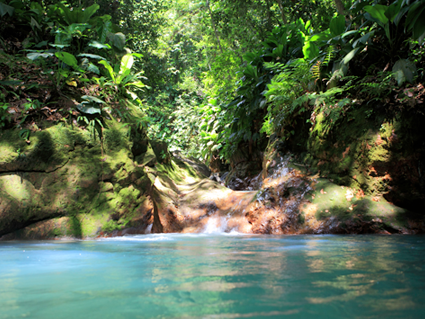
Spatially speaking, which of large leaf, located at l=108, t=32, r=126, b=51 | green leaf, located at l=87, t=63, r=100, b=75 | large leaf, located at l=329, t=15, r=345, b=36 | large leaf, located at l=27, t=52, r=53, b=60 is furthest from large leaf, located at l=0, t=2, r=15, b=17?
large leaf, located at l=329, t=15, r=345, b=36

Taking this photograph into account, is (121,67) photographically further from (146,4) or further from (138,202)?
(146,4)

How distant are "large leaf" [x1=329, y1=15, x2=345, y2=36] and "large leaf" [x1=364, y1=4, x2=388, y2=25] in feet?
3.02

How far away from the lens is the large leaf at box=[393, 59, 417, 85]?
14.5 ft

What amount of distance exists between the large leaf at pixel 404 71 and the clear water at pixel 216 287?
10.4 feet

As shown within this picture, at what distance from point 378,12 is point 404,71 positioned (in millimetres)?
1023

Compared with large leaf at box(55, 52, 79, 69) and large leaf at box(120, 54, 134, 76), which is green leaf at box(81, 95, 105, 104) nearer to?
large leaf at box(55, 52, 79, 69)

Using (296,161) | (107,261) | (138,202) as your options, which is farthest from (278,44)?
(107,261)

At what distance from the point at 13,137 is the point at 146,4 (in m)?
9.06

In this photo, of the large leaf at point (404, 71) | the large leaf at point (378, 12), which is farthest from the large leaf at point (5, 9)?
the large leaf at point (404, 71)

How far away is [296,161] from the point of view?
6.34m

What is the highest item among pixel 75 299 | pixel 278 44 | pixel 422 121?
pixel 278 44

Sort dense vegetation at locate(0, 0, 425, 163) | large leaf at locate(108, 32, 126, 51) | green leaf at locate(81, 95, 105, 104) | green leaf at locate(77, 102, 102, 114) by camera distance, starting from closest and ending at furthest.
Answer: dense vegetation at locate(0, 0, 425, 163) < green leaf at locate(77, 102, 102, 114) < green leaf at locate(81, 95, 105, 104) < large leaf at locate(108, 32, 126, 51)

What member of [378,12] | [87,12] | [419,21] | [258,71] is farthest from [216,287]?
[258,71]

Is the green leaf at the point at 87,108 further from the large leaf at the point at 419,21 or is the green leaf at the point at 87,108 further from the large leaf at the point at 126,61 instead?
the large leaf at the point at 419,21
